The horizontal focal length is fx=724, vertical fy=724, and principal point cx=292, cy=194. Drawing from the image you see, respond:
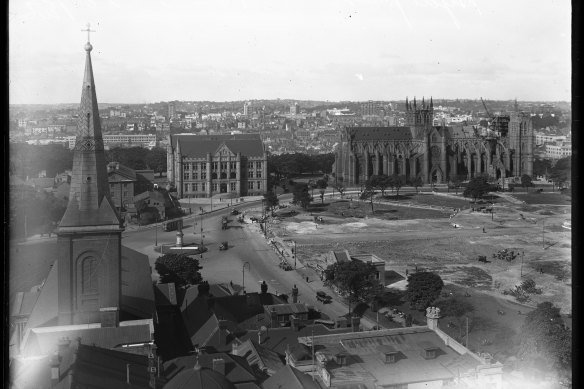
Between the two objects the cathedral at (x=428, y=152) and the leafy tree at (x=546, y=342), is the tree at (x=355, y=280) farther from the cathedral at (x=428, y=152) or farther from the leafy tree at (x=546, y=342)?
the cathedral at (x=428, y=152)

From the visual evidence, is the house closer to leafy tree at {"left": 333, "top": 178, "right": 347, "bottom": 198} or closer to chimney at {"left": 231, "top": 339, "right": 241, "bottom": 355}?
chimney at {"left": 231, "top": 339, "right": 241, "bottom": 355}

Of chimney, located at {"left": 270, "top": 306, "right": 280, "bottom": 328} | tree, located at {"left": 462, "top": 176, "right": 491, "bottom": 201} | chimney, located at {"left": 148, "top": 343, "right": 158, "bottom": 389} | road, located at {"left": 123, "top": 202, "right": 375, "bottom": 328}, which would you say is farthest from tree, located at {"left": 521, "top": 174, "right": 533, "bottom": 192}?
chimney, located at {"left": 148, "top": 343, "right": 158, "bottom": 389}

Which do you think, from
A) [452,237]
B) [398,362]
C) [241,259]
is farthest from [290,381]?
[452,237]

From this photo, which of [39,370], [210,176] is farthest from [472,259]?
[210,176]

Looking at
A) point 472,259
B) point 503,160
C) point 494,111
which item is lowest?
point 472,259

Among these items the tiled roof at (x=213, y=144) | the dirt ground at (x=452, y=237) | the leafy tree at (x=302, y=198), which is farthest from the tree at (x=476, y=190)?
the tiled roof at (x=213, y=144)

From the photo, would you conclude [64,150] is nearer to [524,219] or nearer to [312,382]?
[312,382]

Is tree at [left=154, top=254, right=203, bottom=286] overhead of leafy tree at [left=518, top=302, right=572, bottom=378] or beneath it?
overhead
